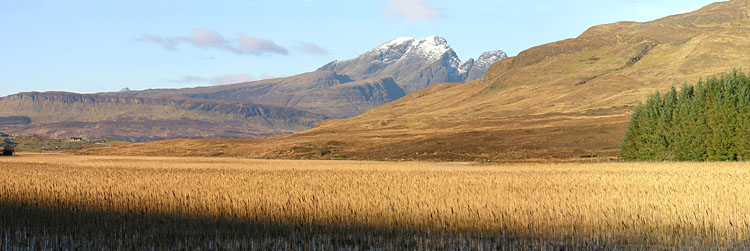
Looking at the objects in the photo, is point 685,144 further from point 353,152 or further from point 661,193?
point 353,152

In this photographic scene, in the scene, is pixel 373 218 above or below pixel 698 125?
above

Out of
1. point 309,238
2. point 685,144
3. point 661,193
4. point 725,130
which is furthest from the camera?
point 685,144

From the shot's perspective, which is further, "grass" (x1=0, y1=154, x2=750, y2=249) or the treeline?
the treeline

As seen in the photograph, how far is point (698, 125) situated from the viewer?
71.0 m

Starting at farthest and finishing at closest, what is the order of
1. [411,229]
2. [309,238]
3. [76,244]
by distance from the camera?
[411,229] → [309,238] → [76,244]

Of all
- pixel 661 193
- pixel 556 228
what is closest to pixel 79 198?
pixel 556 228

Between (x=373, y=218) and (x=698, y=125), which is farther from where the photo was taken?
(x=698, y=125)

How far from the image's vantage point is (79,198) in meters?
22.6

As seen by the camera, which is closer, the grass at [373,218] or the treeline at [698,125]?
the grass at [373,218]

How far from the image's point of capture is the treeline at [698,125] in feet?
221

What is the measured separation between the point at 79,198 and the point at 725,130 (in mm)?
66857

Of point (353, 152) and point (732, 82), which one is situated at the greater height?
point (732, 82)

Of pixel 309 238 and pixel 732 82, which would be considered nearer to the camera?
pixel 309 238

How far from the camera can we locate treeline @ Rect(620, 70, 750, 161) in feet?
221
